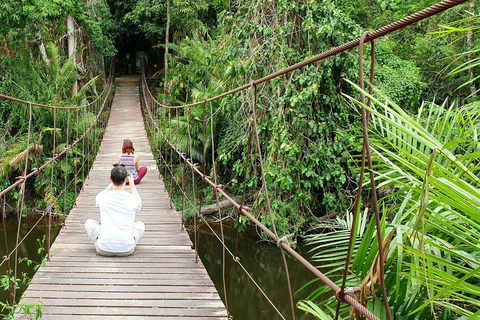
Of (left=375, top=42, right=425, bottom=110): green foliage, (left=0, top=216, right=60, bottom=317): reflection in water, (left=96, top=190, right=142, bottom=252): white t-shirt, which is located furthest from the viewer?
(left=375, top=42, right=425, bottom=110): green foliage

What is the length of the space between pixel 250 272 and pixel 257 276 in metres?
0.18

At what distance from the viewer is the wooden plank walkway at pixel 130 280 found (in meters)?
2.12

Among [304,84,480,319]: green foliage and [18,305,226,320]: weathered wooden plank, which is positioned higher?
[304,84,480,319]: green foliage

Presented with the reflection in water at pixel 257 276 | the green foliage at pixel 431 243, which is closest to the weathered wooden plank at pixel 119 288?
the green foliage at pixel 431 243

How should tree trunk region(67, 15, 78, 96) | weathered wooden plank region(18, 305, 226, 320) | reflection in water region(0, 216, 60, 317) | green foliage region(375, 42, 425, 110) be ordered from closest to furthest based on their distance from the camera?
weathered wooden plank region(18, 305, 226, 320) < reflection in water region(0, 216, 60, 317) < green foliage region(375, 42, 425, 110) < tree trunk region(67, 15, 78, 96)

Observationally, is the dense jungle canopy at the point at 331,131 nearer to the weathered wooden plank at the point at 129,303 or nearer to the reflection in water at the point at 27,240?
the reflection in water at the point at 27,240

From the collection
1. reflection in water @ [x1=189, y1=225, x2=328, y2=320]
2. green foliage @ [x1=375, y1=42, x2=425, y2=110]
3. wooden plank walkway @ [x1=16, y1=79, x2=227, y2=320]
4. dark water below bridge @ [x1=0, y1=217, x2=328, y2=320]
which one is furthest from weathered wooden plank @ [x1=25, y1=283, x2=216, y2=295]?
green foliage @ [x1=375, y1=42, x2=425, y2=110]

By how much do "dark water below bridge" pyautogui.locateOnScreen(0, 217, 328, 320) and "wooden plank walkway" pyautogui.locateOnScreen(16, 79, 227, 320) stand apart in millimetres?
1524

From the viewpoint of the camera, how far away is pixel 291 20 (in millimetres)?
4777

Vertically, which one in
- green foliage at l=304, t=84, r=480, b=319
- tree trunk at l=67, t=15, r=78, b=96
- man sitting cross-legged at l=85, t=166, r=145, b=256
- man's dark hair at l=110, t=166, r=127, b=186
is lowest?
man sitting cross-legged at l=85, t=166, r=145, b=256

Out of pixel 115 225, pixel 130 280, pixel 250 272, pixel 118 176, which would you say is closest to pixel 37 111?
pixel 250 272

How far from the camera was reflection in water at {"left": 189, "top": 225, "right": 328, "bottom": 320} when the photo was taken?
5.21 metres

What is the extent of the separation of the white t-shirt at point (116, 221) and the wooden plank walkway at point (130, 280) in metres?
0.10

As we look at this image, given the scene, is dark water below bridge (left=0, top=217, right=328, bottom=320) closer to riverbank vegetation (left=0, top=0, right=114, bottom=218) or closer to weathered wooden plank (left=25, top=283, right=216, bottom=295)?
riverbank vegetation (left=0, top=0, right=114, bottom=218)
